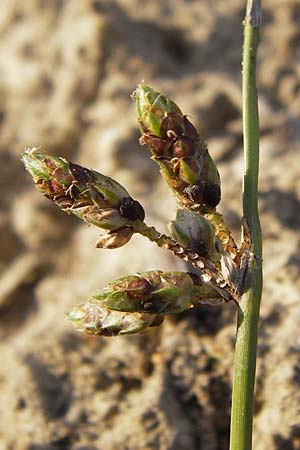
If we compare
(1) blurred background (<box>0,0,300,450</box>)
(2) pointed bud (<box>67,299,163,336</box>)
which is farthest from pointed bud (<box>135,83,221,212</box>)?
(1) blurred background (<box>0,0,300,450</box>)

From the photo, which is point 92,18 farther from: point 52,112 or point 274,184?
point 274,184

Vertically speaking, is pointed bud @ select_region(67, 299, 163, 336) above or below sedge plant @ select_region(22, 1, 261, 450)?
below

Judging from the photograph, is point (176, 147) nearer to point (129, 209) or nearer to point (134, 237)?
point (129, 209)

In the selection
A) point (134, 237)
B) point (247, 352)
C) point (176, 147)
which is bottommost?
point (247, 352)

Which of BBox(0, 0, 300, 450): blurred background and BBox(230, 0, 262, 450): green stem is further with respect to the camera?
BBox(0, 0, 300, 450): blurred background

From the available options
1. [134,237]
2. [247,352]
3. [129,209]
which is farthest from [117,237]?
[134,237]

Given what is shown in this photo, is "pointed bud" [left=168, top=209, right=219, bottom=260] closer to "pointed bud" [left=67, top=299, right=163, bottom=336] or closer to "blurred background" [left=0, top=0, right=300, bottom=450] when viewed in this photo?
"pointed bud" [left=67, top=299, right=163, bottom=336]

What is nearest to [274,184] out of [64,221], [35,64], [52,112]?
[64,221]

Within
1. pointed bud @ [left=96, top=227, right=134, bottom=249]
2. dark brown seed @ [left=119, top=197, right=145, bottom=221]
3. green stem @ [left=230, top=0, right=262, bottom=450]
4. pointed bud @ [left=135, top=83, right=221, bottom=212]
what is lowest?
green stem @ [left=230, top=0, right=262, bottom=450]
